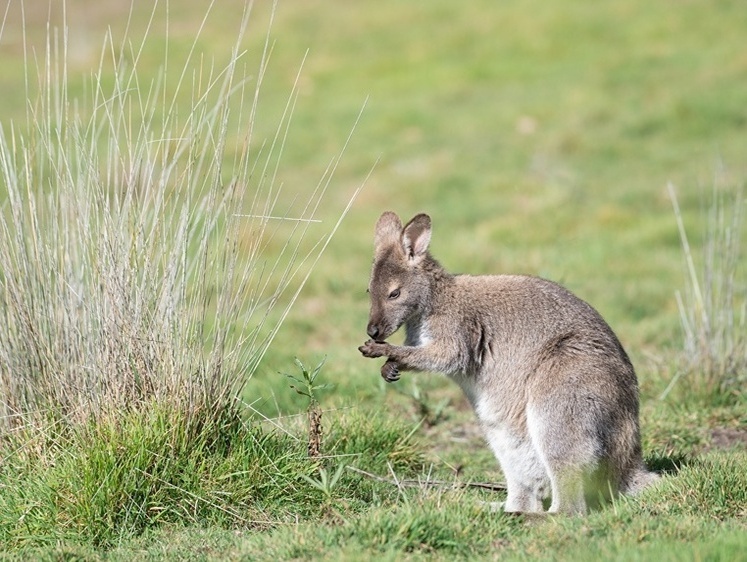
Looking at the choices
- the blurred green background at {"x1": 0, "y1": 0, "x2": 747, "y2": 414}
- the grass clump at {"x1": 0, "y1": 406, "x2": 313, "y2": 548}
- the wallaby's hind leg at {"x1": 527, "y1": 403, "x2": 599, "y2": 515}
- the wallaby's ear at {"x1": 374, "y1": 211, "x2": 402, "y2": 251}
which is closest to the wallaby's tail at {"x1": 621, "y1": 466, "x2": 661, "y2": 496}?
the wallaby's hind leg at {"x1": 527, "y1": 403, "x2": 599, "y2": 515}

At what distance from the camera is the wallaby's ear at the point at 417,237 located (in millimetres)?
5586

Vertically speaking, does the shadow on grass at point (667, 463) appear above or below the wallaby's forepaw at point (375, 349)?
below

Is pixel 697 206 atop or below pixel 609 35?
below

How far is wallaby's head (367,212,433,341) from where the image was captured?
5.43 m

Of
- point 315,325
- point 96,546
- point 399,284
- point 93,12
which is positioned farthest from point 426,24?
point 96,546

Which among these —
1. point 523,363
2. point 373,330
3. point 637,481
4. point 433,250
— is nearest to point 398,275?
point 373,330

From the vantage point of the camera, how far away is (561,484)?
A: 481cm

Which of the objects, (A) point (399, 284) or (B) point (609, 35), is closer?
(A) point (399, 284)

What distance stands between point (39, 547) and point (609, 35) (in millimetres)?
16749

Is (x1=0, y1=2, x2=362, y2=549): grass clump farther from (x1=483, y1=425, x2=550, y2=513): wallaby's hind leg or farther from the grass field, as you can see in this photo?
(x1=483, y1=425, x2=550, y2=513): wallaby's hind leg

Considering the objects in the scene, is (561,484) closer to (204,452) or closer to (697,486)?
(697,486)

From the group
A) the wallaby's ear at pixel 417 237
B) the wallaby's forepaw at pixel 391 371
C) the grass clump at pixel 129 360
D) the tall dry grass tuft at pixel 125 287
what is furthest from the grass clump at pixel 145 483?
the wallaby's ear at pixel 417 237

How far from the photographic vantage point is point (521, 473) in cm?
513

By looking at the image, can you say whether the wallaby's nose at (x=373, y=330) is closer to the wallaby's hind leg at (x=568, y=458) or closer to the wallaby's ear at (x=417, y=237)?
the wallaby's ear at (x=417, y=237)
